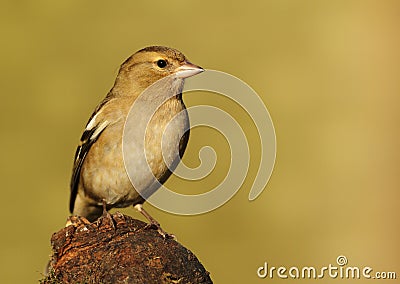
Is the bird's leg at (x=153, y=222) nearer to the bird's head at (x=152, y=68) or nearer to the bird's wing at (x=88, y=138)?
the bird's wing at (x=88, y=138)

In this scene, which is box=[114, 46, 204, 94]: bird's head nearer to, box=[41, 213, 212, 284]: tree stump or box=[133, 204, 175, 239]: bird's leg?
box=[133, 204, 175, 239]: bird's leg

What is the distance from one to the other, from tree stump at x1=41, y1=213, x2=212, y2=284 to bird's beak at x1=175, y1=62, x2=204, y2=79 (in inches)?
56.5

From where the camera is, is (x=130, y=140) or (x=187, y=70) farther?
(x=187, y=70)

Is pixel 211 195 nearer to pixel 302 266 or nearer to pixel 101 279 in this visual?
pixel 101 279

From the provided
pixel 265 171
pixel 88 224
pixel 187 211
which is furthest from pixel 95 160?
pixel 265 171

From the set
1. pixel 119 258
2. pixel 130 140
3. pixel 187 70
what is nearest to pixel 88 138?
pixel 130 140

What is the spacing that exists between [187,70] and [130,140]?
637 millimetres

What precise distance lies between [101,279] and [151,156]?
1350 mm

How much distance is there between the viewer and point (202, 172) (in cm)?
518

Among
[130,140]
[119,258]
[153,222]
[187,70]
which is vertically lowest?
[119,258]

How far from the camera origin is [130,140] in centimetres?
496

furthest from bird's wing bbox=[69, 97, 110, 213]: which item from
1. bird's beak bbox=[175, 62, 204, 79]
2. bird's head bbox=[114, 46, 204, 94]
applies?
bird's beak bbox=[175, 62, 204, 79]

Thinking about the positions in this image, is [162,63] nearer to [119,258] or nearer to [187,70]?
[187,70]

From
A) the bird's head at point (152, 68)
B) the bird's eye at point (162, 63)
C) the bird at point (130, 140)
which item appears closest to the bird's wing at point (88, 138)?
the bird at point (130, 140)
